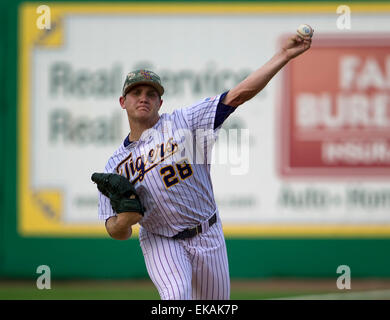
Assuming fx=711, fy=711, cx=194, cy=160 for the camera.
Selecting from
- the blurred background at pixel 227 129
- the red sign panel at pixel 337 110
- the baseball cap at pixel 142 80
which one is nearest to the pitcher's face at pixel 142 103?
the baseball cap at pixel 142 80

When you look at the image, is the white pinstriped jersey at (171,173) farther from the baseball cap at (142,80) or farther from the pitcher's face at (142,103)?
the baseball cap at (142,80)

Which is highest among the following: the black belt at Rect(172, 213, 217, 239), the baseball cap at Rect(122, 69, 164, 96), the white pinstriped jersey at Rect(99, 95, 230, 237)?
the baseball cap at Rect(122, 69, 164, 96)

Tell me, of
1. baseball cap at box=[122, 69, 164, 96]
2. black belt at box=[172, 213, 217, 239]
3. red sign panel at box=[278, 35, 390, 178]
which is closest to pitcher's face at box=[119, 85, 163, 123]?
baseball cap at box=[122, 69, 164, 96]

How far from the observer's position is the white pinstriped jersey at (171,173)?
13.8 feet

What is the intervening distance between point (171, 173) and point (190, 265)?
575 millimetres

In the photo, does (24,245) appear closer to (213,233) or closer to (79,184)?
(79,184)

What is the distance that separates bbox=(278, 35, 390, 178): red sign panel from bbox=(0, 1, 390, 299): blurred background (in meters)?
0.01

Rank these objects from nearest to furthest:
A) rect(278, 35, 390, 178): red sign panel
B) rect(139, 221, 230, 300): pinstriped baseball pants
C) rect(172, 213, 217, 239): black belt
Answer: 1. rect(139, 221, 230, 300): pinstriped baseball pants
2. rect(172, 213, 217, 239): black belt
3. rect(278, 35, 390, 178): red sign panel

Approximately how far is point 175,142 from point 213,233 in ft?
2.01

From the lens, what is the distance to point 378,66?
29.2 feet

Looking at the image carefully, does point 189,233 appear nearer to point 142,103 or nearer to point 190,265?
point 190,265

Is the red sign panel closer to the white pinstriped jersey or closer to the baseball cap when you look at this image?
the white pinstriped jersey

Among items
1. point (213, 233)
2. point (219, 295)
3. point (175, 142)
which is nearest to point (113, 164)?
point (175, 142)

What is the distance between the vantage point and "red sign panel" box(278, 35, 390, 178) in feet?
28.8
